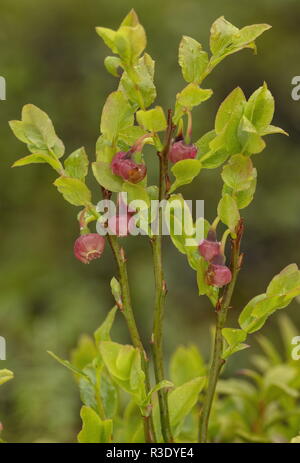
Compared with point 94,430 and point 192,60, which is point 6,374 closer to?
point 94,430

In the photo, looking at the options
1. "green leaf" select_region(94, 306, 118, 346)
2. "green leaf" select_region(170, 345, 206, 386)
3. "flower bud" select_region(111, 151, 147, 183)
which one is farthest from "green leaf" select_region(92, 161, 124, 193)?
"green leaf" select_region(170, 345, 206, 386)

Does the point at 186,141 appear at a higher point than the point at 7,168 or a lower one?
lower

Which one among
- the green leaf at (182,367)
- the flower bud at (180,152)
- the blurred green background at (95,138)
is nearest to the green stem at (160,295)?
the flower bud at (180,152)

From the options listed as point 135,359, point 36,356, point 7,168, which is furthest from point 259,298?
point 7,168

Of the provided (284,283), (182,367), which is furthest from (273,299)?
(182,367)

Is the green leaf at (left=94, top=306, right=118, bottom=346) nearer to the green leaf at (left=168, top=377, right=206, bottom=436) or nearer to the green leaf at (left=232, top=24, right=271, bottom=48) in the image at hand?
the green leaf at (left=168, top=377, right=206, bottom=436)

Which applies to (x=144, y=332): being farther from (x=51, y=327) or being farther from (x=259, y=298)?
(x=259, y=298)
